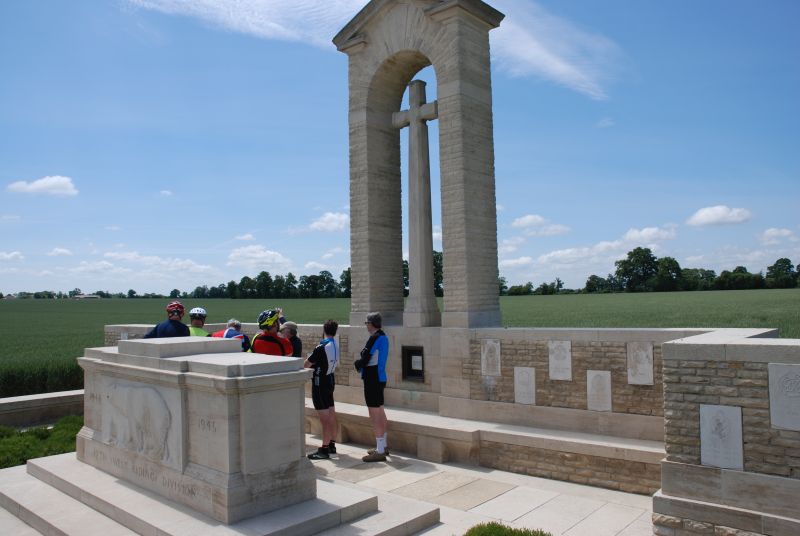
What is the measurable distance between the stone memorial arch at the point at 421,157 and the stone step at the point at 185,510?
4588mm

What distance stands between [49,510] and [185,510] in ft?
5.68

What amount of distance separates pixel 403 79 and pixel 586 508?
889 cm

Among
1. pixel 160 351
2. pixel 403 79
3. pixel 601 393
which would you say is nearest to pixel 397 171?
pixel 403 79

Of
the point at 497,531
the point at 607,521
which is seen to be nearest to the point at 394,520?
the point at 497,531

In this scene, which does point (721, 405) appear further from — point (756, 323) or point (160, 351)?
point (756, 323)

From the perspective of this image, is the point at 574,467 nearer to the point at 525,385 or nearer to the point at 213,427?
the point at 525,385

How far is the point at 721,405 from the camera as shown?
17.6 feet

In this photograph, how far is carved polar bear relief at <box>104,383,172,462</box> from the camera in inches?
227

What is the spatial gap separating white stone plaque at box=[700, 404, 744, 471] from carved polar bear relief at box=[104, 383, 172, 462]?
5.05 meters

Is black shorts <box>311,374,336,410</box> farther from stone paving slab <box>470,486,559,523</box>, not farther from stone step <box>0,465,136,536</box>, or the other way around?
stone step <box>0,465,136,536</box>

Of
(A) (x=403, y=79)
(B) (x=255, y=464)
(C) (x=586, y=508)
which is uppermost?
(A) (x=403, y=79)

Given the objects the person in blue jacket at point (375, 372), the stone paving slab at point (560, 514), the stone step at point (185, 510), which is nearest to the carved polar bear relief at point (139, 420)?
the stone step at point (185, 510)

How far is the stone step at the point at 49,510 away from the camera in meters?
5.40

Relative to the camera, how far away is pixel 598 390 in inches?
312
